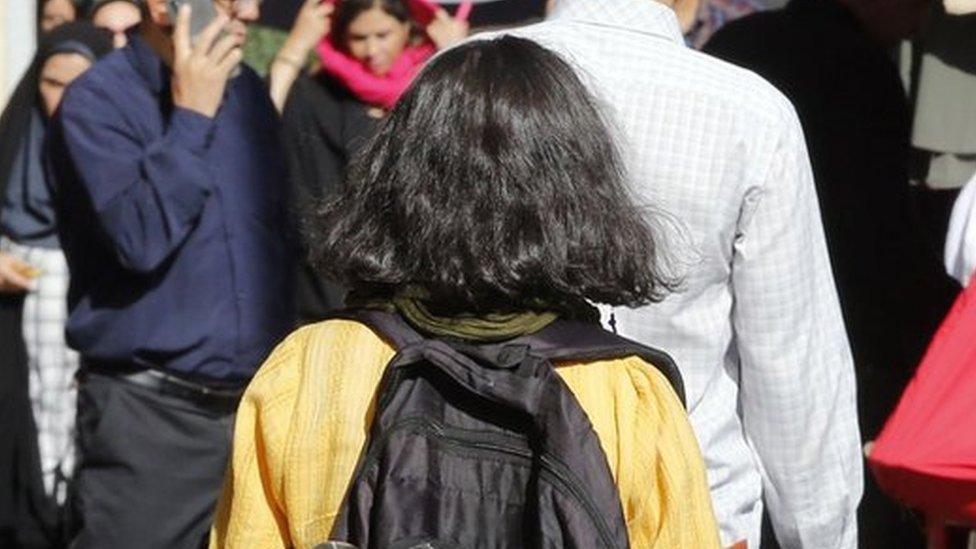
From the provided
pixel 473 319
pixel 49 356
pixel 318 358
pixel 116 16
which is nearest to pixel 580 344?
pixel 473 319

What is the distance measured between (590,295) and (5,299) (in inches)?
141

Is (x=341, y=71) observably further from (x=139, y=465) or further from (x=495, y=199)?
(x=495, y=199)

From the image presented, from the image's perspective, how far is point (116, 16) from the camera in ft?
23.2

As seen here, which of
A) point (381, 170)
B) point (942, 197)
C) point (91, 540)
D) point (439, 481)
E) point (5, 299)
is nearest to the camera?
point (439, 481)

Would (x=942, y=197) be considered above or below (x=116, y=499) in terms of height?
above

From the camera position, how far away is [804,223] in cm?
378

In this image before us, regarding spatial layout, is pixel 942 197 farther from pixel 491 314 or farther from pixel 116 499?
pixel 491 314

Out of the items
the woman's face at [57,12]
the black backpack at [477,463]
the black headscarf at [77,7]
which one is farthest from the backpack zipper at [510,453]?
the black headscarf at [77,7]

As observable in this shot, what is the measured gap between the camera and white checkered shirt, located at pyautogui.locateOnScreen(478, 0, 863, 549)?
3.72 m

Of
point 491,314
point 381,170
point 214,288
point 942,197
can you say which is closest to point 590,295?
point 491,314

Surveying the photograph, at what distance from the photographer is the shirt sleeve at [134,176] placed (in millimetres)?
5078

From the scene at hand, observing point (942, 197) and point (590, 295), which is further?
point (942, 197)

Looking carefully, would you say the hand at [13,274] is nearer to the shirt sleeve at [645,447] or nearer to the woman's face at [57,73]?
the woman's face at [57,73]

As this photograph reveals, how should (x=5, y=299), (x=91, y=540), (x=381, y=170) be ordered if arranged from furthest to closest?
1. (x=5, y=299)
2. (x=91, y=540)
3. (x=381, y=170)
